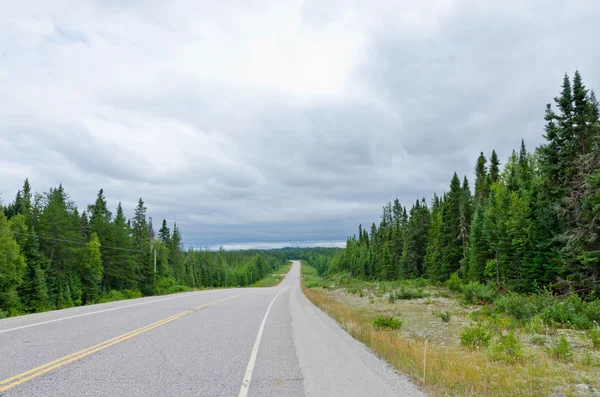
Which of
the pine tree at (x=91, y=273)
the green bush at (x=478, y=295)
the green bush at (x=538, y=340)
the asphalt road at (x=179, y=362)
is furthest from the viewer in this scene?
the pine tree at (x=91, y=273)

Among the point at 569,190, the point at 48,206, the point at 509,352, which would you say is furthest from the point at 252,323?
the point at 48,206

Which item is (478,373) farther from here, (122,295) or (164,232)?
(164,232)

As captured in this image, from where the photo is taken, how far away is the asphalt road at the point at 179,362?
5938mm

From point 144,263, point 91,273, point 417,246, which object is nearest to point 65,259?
point 91,273

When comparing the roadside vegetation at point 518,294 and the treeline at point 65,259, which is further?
the treeline at point 65,259

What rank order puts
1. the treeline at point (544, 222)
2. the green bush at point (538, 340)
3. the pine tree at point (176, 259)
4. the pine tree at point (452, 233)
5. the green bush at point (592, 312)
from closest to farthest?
the green bush at point (538, 340) < the green bush at point (592, 312) < the treeline at point (544, 222) < the pine tree at point (452, 233) < the pine tree at point (176, 259)

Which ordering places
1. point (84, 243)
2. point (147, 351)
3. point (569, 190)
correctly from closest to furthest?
1. point (147, 351)
2. point (569, 190)
3. point (84, 243)

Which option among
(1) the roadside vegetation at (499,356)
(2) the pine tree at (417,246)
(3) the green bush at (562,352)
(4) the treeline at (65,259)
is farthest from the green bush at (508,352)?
(2) the pine tree at (417,246)

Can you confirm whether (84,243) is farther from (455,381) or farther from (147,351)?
Answer: (455,381)

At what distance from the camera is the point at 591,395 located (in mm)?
6867

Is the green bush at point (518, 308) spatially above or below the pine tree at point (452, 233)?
below

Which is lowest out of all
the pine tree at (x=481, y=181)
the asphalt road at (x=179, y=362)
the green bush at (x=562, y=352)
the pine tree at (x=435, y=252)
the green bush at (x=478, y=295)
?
the green bush at (x=478, y=295)

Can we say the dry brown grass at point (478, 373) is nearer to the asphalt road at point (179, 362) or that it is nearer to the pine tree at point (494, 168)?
the asphalt road at point (179, 362)

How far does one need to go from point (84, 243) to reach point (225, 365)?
158 feet
